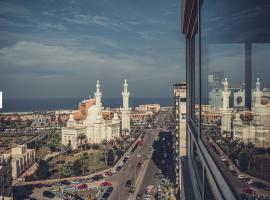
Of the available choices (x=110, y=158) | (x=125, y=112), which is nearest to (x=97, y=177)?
(x=110, y=158)

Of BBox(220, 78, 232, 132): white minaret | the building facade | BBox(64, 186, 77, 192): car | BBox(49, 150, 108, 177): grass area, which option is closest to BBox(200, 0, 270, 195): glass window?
BBox(220, 78, 232, 132): white minaret

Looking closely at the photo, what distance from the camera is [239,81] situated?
1.44 m

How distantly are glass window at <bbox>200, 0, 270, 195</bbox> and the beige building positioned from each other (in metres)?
18.3

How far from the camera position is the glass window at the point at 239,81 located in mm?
1100

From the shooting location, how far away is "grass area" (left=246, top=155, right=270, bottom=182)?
98cm

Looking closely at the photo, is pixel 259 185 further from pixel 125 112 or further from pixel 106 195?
pixel 125 112

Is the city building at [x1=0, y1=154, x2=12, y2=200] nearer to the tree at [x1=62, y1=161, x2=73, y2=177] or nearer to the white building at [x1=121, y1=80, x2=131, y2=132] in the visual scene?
the tree at [x1=62, y1=161, x2=73, y2=177]

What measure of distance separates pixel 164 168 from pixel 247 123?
19137 mm

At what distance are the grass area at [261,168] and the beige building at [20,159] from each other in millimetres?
19046

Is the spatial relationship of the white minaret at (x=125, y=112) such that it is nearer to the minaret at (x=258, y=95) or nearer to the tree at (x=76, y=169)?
the tree at (x=76, y=169)

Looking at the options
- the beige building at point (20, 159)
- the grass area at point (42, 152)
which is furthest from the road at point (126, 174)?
the grass area at point (42, 152)

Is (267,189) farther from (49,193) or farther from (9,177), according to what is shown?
(49,193)

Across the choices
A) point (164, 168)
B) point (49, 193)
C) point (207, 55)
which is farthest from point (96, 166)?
point (207, 55)

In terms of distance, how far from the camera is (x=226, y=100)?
169 cm
